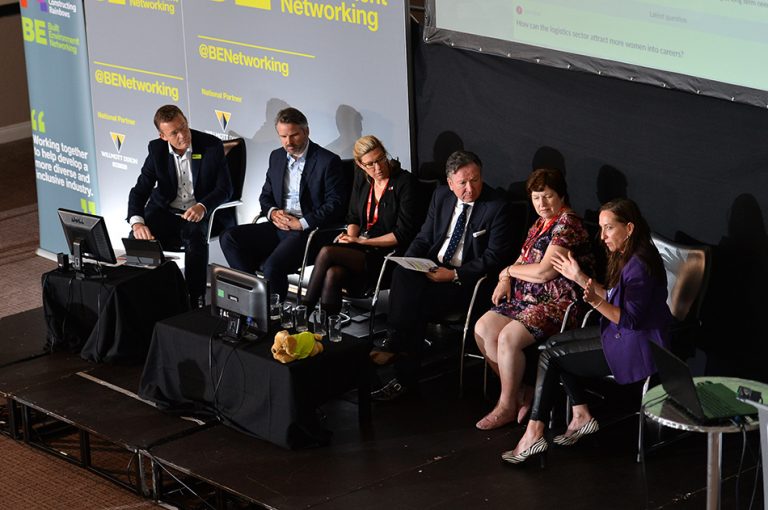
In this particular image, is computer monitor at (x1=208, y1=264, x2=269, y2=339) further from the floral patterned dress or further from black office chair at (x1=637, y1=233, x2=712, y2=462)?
black office chair at (x1=637, y1=233, x2=712, y2=462)

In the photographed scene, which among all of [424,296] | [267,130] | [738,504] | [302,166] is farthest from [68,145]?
[738,504]

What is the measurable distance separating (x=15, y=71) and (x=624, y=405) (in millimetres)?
8985

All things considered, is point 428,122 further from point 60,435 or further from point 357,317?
point 60,435

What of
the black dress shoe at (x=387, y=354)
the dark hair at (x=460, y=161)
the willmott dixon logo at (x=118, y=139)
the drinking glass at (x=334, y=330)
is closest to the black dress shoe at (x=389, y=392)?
the black dress shoe at (x=387, y=354)

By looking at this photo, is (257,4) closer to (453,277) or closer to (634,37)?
(453,277)

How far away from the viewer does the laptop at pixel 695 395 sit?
420 cm

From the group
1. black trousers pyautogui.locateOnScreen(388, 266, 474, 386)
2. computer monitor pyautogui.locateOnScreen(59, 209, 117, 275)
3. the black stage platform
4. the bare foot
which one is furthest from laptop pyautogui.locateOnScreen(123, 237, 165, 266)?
the bare foot

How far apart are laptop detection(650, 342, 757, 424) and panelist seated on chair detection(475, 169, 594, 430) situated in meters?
1.29

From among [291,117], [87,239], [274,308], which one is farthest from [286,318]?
[291,117]

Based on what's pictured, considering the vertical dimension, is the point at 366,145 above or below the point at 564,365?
above

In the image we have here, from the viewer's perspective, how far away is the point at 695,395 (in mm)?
4184

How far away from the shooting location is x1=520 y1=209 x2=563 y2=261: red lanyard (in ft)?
19.3

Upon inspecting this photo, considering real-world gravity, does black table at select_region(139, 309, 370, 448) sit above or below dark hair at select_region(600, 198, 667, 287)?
below

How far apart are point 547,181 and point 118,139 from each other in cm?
420
